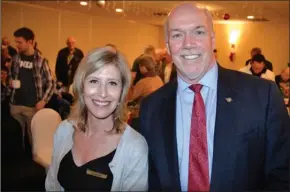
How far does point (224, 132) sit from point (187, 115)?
0.57ft

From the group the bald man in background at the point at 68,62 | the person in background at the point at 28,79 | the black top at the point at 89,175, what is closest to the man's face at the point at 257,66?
the person in background at the point at 28,79

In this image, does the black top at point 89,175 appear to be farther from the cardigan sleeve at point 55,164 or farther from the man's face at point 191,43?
the man's face at point 191,43

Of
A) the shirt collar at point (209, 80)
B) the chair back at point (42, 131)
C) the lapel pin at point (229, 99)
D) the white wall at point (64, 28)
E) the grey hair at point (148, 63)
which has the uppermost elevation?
the white wall at point (64, 28)

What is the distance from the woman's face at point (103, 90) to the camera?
5.32 ft

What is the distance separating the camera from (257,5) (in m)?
8.16

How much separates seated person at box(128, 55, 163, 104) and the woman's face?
92.2 inches

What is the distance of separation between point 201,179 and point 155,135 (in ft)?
0.87

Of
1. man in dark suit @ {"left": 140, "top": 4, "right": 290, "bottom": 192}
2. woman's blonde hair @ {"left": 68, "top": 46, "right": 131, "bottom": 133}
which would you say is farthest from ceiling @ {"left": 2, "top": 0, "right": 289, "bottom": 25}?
man in dark suit @ {"left": 140, "top": 4, "right": 290, "bottom": 192}

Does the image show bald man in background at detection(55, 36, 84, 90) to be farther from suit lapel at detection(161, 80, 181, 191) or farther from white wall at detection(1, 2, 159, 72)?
suit lapel at detection(161, 80, 181, 191)

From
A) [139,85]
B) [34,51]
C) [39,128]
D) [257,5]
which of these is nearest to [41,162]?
[39,128]

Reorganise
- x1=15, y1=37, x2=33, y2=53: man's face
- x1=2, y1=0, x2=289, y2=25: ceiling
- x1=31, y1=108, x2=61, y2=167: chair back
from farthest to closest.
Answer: x1=2, y1=0, x2=289, y2=25: ceiling → x1=15, y1=37, x2=33, y2=53: man's face → x1=31, y1=108, x2=61, y2=167: chair back

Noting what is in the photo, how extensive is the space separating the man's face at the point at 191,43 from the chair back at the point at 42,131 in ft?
7.16

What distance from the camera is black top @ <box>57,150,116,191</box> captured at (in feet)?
5.15

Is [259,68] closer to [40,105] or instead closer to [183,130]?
[40,105]
